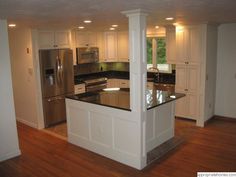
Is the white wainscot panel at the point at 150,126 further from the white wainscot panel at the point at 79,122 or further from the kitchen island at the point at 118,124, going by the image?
the white wainscot panel at the point at 79,122

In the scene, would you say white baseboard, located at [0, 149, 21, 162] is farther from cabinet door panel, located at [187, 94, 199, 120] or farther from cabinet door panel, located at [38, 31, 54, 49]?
cabinet door panel, located at [187, 94, 199, 120]

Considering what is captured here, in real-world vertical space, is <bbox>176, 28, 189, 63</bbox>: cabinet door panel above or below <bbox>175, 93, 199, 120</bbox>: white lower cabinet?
above

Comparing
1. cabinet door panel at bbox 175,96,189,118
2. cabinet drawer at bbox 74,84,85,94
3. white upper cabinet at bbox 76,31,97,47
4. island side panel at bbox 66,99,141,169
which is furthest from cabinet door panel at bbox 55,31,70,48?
cabinet door panel at bbox 175,96,189,118

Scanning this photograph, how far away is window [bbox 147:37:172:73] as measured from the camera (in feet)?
22.5

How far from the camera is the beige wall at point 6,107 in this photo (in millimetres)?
3930

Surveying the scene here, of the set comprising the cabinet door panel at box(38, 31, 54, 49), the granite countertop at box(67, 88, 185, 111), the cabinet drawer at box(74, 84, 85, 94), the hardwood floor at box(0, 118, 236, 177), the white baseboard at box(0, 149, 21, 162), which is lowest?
the hardwood floor at box(0, 118, 236, 177)

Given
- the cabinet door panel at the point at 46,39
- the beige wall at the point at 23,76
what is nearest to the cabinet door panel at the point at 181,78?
the cabinet door panel at the point at 46,39

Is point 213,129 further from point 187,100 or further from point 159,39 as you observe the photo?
point 159,39

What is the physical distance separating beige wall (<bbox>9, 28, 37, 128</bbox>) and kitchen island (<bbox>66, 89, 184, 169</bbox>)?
142cm

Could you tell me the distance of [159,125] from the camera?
14.3 ft

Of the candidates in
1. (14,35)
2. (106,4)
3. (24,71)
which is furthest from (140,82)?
(14,35)

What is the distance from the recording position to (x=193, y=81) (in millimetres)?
5621

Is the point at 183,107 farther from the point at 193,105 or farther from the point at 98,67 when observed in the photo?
the point at 98,67

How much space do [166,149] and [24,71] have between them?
367 cm
